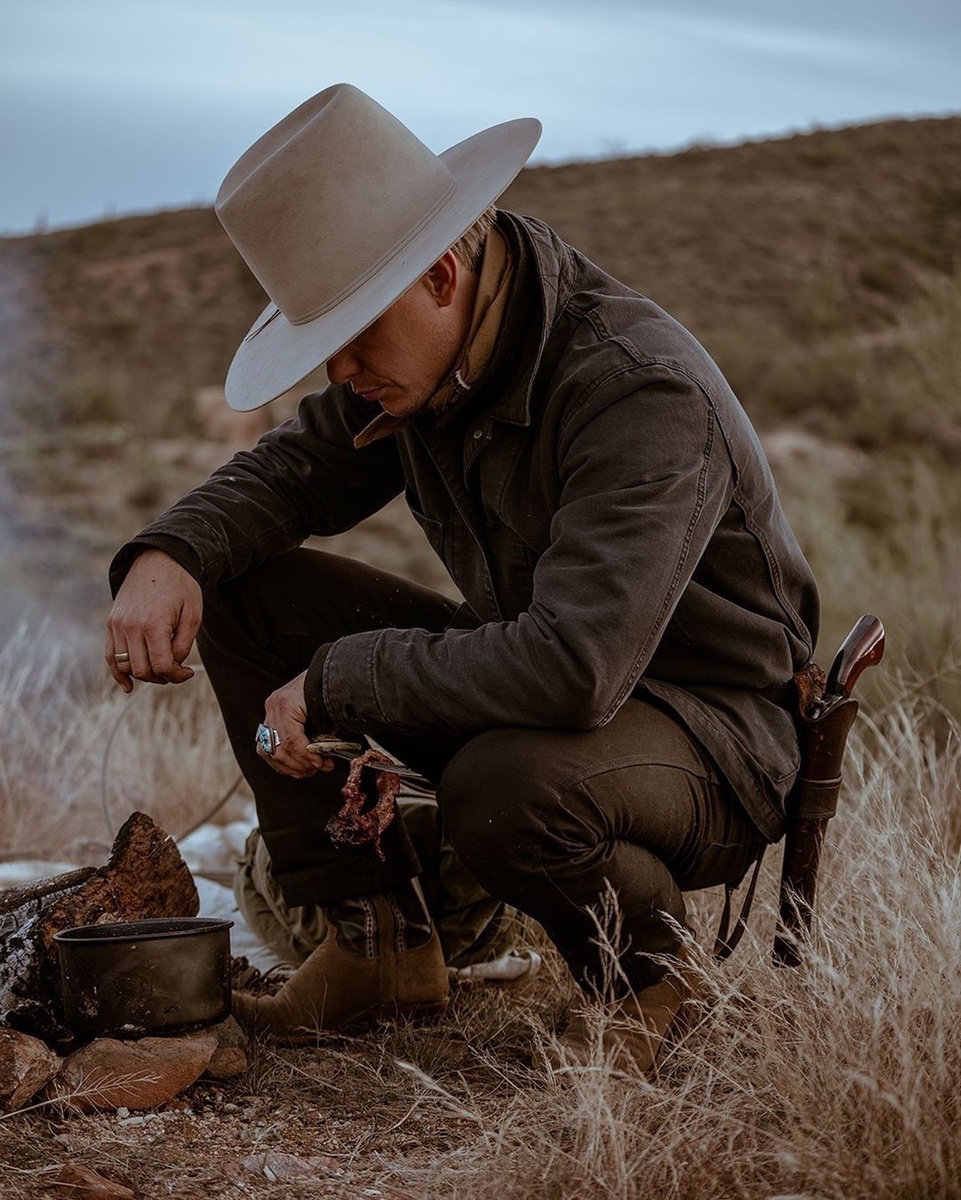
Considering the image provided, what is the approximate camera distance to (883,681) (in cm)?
471

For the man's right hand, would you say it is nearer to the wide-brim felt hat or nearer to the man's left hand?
the man's left hand

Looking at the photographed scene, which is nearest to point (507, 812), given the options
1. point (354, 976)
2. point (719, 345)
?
point (354, 976)

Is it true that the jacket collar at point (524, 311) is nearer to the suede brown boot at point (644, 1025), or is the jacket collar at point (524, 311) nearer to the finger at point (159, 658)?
the finger at point (159, 658)

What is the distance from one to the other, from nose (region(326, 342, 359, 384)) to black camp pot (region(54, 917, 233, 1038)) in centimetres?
99

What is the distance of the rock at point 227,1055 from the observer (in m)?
2.39

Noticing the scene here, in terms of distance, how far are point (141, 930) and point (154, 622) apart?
22.9 inches

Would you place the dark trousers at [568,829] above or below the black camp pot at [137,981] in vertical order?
above

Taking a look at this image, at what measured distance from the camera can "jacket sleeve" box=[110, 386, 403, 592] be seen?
8.82 feet

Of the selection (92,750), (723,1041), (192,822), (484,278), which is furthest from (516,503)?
(92,750)

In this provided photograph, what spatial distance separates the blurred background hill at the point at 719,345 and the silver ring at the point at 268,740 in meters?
2.54


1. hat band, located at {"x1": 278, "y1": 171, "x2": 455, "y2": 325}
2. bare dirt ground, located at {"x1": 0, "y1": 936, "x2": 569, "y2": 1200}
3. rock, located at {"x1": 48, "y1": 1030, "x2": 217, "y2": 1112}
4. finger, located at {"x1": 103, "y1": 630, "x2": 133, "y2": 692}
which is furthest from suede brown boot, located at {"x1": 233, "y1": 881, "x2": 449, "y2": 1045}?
hat band, located at {"x1": 278, "y1": 171, "x2": 455, "y2": 325}

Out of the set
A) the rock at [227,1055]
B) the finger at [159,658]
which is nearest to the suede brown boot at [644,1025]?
the rock at [227,1055]

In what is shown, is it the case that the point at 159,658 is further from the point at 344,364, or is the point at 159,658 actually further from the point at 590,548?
the point at 590,548

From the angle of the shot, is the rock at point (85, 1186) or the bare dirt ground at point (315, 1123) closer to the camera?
the rock at point (85, 1186)
